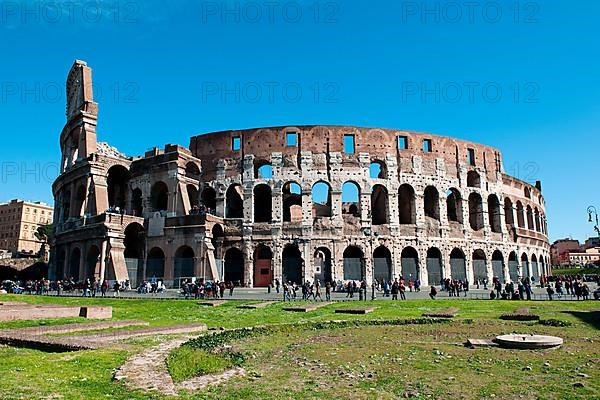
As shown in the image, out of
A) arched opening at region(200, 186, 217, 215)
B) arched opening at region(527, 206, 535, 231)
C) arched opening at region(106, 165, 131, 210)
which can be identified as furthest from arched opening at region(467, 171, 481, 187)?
arched opening at region(106, 165, 131, 210)

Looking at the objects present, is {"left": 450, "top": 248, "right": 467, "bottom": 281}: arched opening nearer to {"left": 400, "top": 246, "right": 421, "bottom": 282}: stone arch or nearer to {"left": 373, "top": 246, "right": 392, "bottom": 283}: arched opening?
{"left": 400, "top": 246, "right": 421, "bottom": 282}: stone arch

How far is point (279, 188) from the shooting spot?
1574 inches

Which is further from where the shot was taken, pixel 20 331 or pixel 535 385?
pixel 20 331

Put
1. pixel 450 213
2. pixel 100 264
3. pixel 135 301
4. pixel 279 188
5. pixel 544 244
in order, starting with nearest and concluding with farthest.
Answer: pixel 135 301, pixel 100 264, pixel 279 188, pixel 450 213, pixel 544 244

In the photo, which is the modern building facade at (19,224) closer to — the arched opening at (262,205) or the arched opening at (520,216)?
the arched opening at (262,205)

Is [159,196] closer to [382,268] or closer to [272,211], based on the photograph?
[272,211]

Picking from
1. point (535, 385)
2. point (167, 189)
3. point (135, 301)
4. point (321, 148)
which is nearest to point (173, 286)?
point (167, 189)

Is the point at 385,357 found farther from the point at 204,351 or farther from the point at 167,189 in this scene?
the point at 167,189

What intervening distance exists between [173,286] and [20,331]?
26.3m

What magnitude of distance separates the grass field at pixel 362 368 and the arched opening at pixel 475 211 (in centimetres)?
3188

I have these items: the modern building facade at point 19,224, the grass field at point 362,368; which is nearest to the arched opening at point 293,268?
the grass field at point 362,368

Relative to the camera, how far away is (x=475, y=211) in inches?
1799

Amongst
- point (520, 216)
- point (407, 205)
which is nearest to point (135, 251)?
point (407, 205)

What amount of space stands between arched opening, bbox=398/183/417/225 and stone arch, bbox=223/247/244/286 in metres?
15.2
